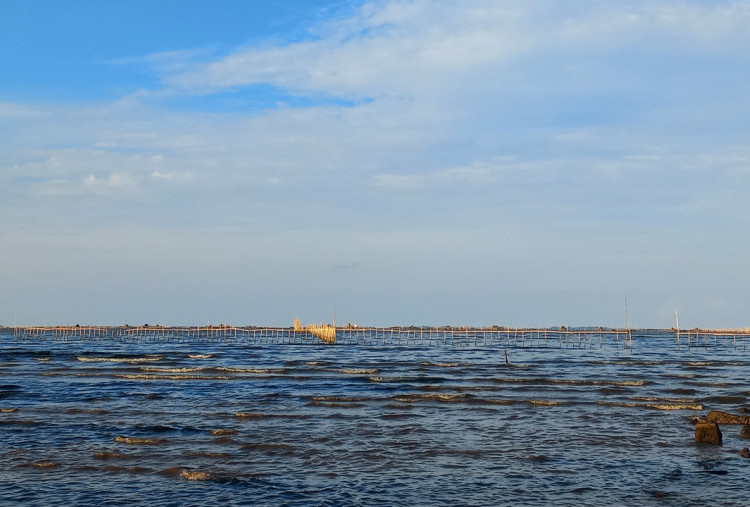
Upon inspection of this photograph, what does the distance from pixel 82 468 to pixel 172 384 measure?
23.0 m

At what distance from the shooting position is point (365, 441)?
23344 millimetres

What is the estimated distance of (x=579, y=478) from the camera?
18.2m

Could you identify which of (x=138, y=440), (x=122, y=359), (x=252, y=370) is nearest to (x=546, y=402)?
(x=138, y=440)

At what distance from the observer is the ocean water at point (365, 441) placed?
16.8 m

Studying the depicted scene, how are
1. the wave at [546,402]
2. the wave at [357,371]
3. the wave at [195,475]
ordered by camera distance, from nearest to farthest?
1. the wave at [195,475]
2. the wave at [546,402]
3. the wave at [357,371]

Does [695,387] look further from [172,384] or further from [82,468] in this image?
[82,468]

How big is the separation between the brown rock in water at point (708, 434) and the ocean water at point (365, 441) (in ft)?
1.91

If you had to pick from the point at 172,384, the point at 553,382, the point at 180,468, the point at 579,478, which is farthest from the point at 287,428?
the point at 553,382

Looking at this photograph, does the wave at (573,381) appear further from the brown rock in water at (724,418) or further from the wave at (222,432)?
the wave at (222,432)

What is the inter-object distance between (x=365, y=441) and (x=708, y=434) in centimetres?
1177

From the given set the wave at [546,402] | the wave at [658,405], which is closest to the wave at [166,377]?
the wave at [546,402]

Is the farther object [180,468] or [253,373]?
[253,373]

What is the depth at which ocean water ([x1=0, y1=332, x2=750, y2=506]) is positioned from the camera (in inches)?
663

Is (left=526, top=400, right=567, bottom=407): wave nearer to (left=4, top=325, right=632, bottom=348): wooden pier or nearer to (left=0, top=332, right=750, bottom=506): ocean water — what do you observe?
(left=0, top=332, right=750, bottom=506): ocean water
